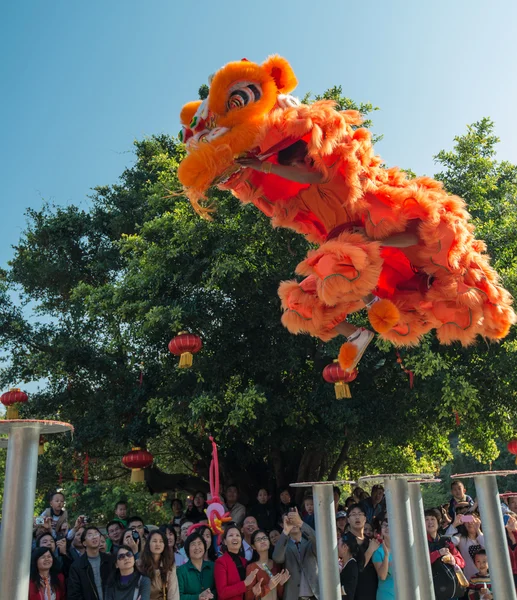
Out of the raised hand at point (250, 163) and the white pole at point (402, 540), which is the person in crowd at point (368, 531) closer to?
the white pole at point (402, 540)

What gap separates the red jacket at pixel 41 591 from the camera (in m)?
3.59

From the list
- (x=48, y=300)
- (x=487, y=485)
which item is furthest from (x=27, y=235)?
(x=487, y=485)

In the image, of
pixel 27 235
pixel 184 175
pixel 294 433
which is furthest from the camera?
pixel 27 235

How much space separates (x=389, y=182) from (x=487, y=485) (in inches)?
64.6

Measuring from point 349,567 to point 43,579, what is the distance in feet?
6.75

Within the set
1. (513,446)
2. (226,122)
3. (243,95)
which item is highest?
(243,95)

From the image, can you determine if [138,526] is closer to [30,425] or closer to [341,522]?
[341,522]

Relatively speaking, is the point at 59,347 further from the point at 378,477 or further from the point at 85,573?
the point at 378,477

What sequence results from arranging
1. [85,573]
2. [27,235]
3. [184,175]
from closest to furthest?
[184,175] < [85,573] < [27,235]

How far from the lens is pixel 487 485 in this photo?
3018 mm

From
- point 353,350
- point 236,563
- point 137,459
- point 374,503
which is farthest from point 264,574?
point 137,459

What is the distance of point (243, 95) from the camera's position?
2746mm

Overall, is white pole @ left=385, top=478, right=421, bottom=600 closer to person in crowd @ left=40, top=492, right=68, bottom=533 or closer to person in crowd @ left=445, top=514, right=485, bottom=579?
person in crowd @ left=445, top=514, right=485, bottom=579

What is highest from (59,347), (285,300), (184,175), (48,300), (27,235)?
(27,235)
